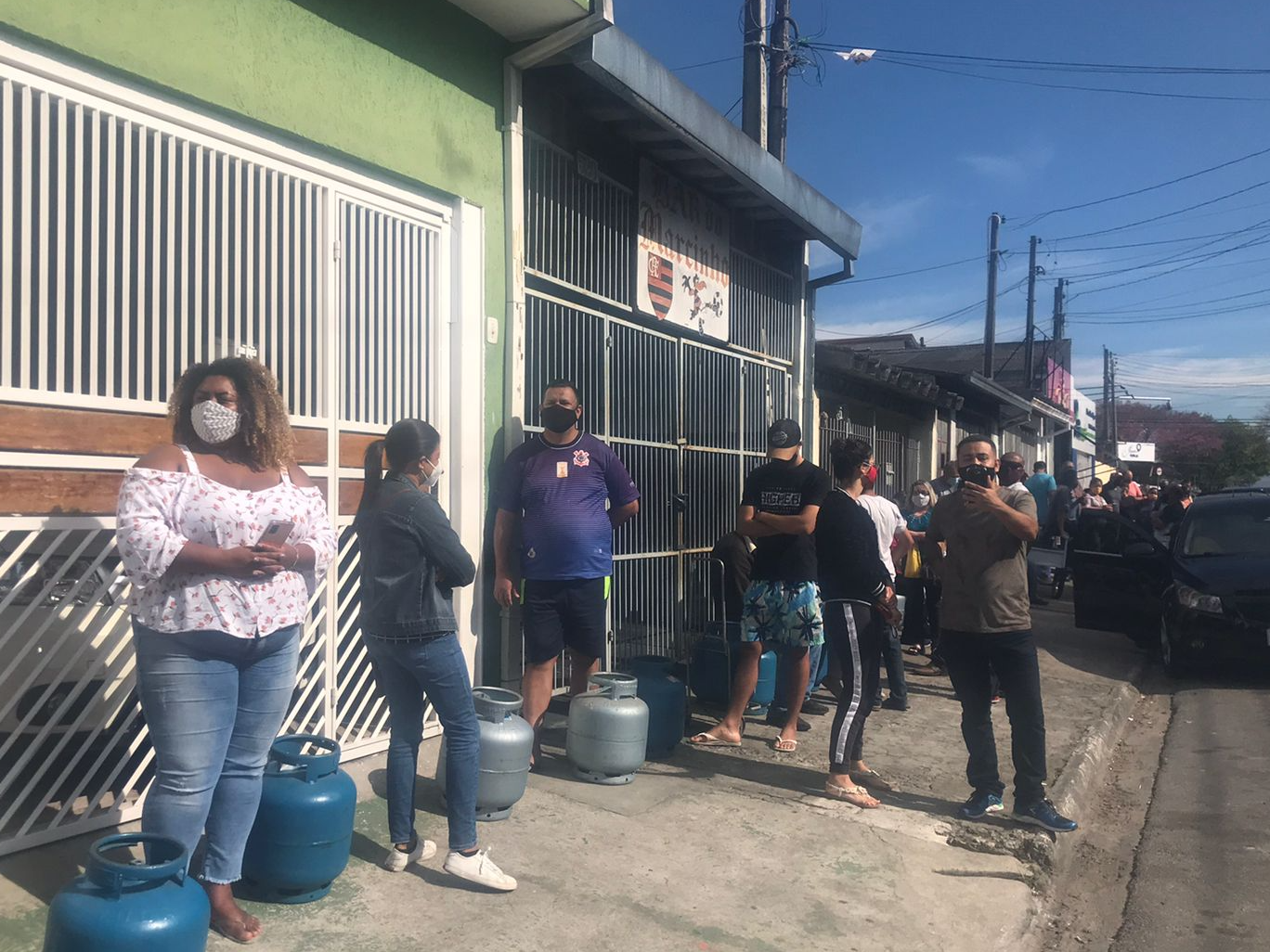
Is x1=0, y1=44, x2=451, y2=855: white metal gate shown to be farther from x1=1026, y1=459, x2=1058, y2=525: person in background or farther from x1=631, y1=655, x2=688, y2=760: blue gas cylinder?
x1=1026, y1=459, x2=1058, y2=525: person in background

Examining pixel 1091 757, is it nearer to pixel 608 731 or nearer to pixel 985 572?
pixel 985 572

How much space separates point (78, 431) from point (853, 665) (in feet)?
11.5

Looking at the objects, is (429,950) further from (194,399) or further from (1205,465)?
(1205,465)

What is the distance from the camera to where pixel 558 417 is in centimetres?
500

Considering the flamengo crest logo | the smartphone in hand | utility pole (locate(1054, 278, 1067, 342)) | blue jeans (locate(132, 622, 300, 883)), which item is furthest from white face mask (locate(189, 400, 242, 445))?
utility pole (locate(1054, 278, 1067, 342))

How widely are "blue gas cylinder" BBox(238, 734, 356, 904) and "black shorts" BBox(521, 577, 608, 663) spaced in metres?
1.59

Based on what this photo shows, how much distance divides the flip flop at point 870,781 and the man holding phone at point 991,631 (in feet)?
1.58

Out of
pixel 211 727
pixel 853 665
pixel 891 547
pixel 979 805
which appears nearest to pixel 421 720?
pixel 211 727

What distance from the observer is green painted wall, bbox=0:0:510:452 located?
3.64 m

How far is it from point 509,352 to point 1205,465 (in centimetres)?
6557

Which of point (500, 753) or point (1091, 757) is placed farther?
point (1091, 757)

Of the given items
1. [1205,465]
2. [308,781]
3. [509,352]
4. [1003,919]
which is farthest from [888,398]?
[1205,465]

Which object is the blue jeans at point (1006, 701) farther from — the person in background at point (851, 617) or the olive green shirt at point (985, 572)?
the person in background at point (851, 617)

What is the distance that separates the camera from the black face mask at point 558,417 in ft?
16.4
